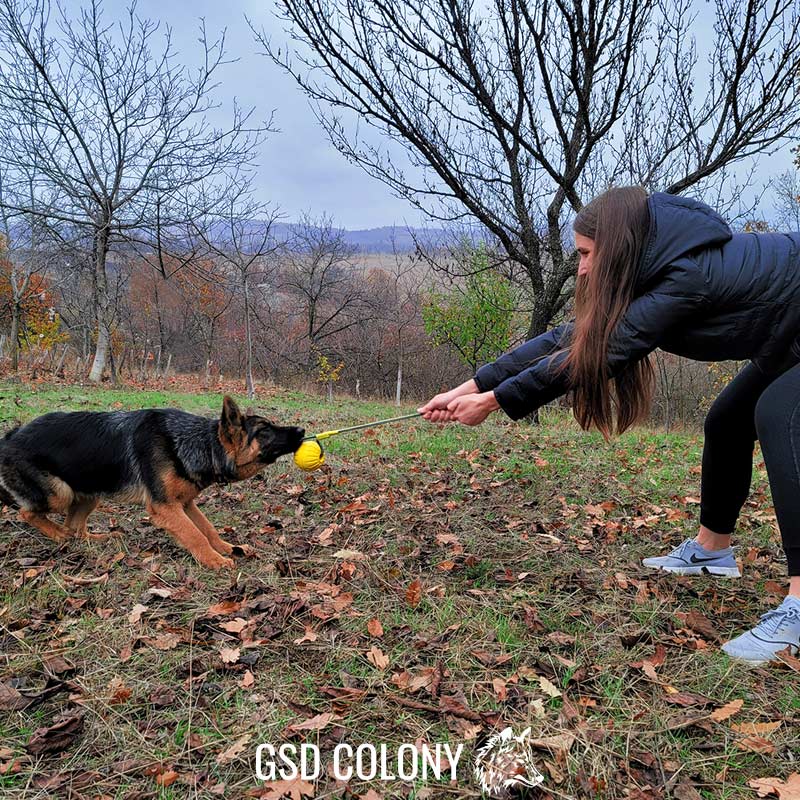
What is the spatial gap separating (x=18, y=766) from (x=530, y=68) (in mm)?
11746

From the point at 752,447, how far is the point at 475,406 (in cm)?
171

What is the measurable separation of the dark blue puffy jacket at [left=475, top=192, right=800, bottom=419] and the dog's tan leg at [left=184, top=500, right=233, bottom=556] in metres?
2.98

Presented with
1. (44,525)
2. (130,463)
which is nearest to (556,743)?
(130,463)

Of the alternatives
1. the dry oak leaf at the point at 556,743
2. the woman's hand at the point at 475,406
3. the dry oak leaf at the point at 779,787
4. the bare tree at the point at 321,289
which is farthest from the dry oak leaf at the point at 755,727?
the bare tree at the point at 321,289

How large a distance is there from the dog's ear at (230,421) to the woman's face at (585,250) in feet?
8.84

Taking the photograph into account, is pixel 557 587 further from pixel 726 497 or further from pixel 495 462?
pixel 495 462

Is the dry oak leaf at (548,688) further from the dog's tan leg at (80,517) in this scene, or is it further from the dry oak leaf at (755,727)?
the dog's tan leg at (80,517)

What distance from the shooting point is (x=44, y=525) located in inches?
163

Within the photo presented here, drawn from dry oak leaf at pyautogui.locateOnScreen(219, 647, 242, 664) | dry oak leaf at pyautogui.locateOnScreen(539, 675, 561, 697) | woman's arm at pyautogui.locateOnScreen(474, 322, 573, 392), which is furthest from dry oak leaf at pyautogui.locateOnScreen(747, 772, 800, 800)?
woman's arm at pyautogui.locateOnScreen(474, 322, 573, 392)

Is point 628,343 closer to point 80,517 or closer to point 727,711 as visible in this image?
point 727,711

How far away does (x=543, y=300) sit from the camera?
12516mm

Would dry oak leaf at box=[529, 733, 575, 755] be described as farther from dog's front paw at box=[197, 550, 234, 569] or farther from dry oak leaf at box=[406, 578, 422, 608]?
dog's front paw at box=[197, 550, 234, 569]

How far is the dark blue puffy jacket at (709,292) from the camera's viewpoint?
7.86 ft

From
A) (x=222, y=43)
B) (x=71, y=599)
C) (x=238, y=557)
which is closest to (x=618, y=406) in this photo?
(x=238, y=557)
